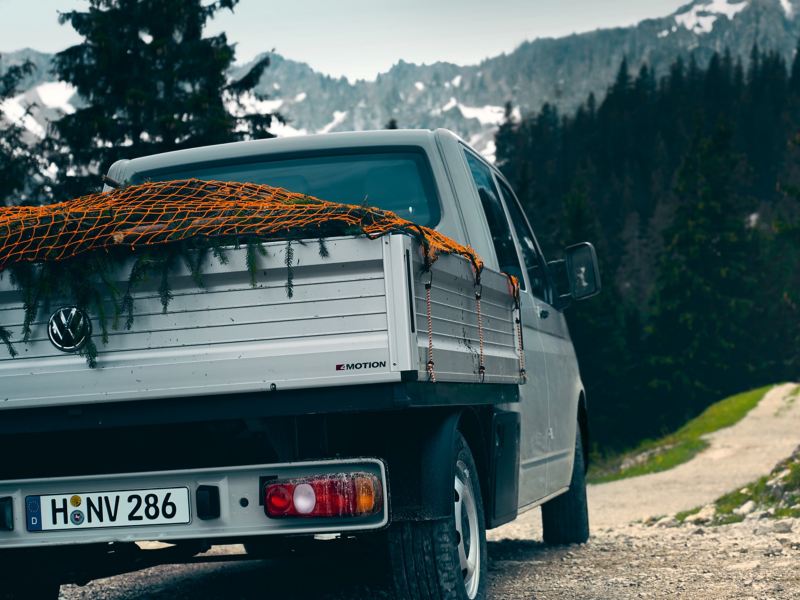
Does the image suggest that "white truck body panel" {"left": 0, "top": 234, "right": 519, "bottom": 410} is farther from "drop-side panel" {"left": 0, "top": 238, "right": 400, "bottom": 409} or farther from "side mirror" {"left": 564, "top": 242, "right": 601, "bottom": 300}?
"side mirror" {"left": 564, "top": 242, "right": 601, "bottom": 300}

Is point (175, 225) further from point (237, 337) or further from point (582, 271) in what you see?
point (582, 271)

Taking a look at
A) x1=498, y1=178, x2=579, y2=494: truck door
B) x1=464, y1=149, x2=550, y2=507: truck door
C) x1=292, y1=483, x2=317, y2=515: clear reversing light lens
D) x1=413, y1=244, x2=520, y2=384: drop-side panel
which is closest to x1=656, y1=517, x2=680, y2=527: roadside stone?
x1=498, y1=178, x2=579, y2=494: truck door

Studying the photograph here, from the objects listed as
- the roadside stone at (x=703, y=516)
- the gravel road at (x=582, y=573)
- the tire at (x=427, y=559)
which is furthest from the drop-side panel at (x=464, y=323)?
the roadside stone at (x=703, y=516)

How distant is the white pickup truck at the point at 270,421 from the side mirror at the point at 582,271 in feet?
7.20

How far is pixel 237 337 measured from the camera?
13.0 ft

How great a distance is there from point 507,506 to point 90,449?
1.90m

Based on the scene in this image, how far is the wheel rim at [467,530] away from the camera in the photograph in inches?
184

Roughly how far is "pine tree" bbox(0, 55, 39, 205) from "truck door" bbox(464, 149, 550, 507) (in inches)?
1131

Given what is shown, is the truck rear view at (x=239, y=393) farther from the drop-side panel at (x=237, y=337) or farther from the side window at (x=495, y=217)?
the side window at (x=495, y=217)

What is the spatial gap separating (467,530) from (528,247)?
8.58 ft

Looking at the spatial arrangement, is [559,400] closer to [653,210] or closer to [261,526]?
[261,526]

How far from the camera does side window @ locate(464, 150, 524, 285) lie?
608cm

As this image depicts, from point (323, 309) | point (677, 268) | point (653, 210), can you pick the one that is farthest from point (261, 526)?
point (653, 210)

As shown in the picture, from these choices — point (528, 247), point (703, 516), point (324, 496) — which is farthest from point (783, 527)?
point (324, 496)
